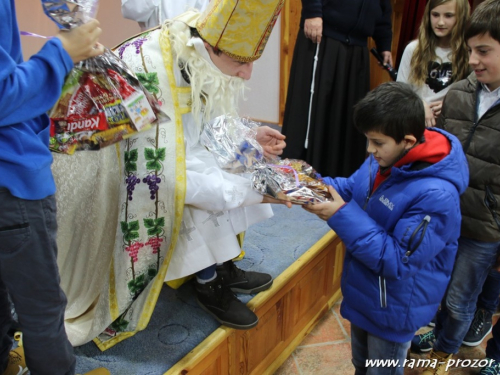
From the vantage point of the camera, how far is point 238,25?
4.00 feet

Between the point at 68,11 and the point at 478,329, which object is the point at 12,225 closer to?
the point at 68,11

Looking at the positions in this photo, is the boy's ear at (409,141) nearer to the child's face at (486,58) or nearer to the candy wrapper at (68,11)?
the child's face at (486,58)

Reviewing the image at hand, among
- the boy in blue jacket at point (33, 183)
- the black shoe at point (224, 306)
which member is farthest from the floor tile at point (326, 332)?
the boy in blue jacket at point (33, 183)

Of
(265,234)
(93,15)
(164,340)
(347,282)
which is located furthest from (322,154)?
(93,15)

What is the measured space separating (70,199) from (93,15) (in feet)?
1.86

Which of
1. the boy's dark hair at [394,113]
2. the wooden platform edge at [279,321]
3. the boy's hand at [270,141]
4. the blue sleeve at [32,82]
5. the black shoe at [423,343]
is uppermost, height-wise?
the blue sleeve at [32,82]

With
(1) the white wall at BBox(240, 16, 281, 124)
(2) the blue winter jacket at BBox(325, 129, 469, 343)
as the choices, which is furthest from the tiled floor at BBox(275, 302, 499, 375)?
(1) the white wall at BBox(240, 16, 281, 124)

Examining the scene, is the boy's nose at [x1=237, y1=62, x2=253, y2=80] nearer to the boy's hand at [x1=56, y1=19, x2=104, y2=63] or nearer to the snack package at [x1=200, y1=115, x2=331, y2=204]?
the snack package at [x1=200, y1=115, x2=331, y2=204]

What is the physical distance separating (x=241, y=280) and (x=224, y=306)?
162mm

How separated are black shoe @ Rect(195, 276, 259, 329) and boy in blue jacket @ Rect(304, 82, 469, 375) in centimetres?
A: 35

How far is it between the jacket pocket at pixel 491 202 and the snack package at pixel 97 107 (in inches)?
43.3

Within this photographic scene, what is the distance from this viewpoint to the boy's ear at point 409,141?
1.18 meters

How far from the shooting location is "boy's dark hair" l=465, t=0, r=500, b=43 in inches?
54.2

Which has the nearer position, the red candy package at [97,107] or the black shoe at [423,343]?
the red candy package at [97,107]
